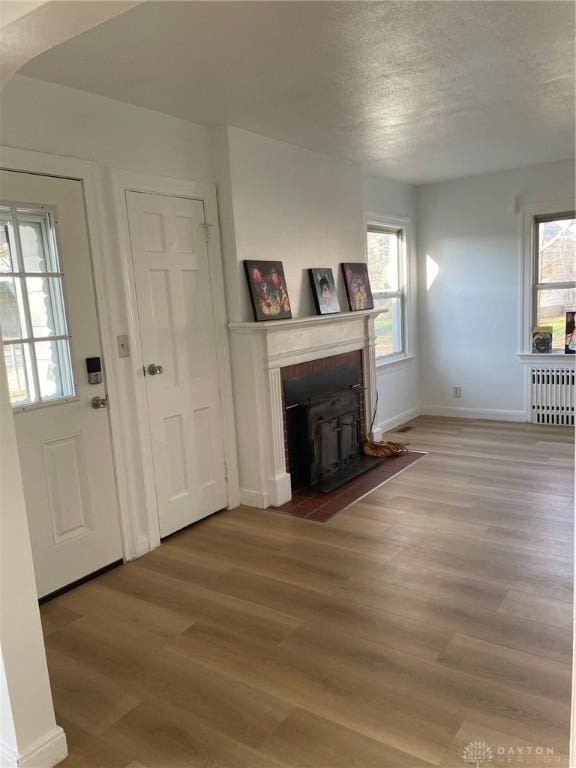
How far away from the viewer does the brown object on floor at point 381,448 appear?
15.2 feet

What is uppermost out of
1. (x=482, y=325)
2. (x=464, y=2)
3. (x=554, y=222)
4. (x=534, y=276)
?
(x=464, y=2)

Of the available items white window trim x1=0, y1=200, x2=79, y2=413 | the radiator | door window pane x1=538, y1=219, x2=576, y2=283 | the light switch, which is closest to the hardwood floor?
white window trim x1=0, y1=200, x2=79, y2=413

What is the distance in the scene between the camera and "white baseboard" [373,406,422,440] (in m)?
5.04

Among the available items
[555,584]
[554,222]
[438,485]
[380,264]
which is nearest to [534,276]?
[554,222]

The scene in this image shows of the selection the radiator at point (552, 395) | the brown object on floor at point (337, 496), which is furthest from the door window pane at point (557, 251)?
the brown object on floor at point (337, 496)

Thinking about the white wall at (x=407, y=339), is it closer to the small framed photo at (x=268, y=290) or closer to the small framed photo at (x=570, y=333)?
the small framed photo at (x=570, y=333)

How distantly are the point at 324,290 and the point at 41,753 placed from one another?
3277 millimetres

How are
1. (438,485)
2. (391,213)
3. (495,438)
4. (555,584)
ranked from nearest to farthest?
1. (555,584)
2. (438,485)
3. (495,438)
4. (391,213)

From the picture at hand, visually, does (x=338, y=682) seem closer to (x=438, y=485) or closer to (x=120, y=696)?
(x=120, y=696)

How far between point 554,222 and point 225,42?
161 inches

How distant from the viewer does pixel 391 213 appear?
5.41 m

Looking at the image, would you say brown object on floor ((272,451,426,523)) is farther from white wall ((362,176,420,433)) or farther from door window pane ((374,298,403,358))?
door window pane ((374,298,403,358))

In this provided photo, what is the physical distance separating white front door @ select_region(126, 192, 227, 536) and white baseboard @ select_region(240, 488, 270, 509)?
19 centimetres

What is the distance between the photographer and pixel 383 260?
554 centimetres
